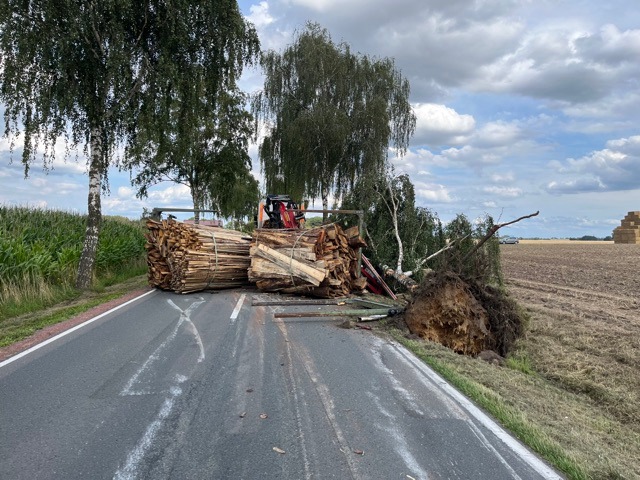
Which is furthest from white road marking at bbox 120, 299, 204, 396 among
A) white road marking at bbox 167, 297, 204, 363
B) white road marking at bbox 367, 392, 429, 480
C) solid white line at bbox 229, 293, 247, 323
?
white road marking at bbox 367, 392, 429, 480

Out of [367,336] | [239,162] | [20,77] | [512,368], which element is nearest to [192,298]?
[367,336]

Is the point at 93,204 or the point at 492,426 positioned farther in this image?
the point at 93,204

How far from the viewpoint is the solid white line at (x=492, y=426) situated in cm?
350

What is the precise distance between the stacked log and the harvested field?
42.6 m

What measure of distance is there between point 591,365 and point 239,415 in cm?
593

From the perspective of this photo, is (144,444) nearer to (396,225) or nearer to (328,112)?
(396,225)

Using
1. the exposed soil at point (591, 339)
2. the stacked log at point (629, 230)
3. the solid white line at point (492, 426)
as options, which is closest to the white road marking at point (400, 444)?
the solid white line at point (492, 426)

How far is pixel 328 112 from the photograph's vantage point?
79.9 ft

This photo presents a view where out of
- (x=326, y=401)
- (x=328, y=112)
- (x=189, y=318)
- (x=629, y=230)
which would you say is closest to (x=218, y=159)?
(x=328, y=112)

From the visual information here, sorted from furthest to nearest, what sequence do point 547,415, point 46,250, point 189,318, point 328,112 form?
1. point 328,112
2. point 46,250
3. point 189,318
4. point 547,415

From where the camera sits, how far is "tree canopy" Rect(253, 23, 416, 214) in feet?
81.8

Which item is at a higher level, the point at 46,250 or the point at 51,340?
the point at 46,250

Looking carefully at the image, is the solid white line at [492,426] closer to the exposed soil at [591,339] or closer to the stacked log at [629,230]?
the exposed soil at [591,339]

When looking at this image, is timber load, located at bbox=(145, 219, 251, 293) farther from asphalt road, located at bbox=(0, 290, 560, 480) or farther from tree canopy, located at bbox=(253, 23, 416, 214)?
tree canopy, located at bbox=(253, 23, 416, 214)
